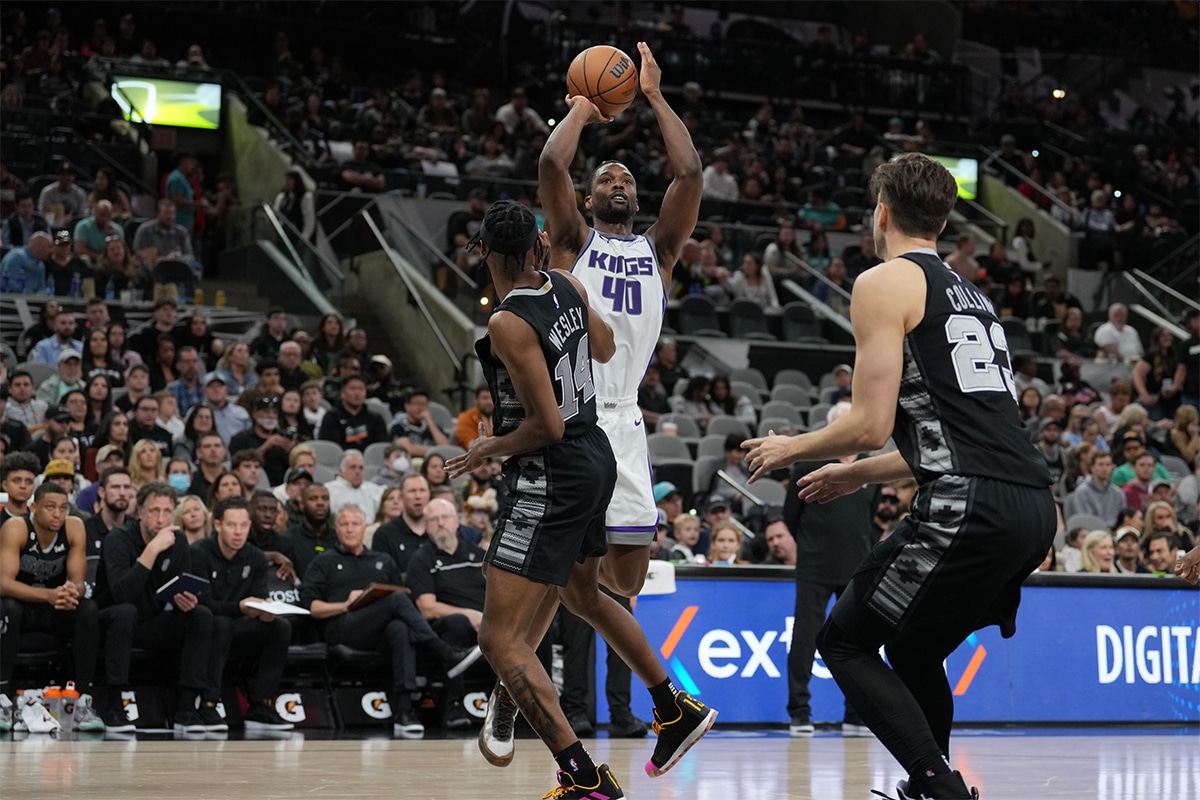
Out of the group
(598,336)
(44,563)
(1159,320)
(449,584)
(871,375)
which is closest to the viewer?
(871,375)

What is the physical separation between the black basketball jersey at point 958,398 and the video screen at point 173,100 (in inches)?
764

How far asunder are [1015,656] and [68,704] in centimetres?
642

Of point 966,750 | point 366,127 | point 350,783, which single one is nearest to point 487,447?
point 350,783

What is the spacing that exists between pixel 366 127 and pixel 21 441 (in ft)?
37.8

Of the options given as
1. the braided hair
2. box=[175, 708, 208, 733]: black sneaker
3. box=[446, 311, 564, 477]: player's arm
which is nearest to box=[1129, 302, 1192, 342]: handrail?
box=[175, 708, 208, 733]: black sneaker

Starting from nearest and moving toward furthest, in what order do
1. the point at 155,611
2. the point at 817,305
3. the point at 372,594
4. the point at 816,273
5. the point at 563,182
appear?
the point at 563,182 < the point at 155,611 < the point at 372,594 < the point at 817,305 < the point at 816,273

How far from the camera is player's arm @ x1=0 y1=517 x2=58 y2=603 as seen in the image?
30.7 feet

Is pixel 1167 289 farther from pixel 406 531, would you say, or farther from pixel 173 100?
pixel 406 531

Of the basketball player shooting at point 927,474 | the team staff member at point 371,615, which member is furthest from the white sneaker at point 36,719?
the basketball player shooting at point 927,474

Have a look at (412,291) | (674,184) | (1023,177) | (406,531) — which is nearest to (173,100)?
(412,291)

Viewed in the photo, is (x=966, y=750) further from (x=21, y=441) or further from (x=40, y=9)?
(x=40, y=9)

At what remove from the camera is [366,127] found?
73.6 feet

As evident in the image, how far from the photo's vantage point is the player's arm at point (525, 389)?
5.14m

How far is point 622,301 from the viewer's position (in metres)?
6.20
